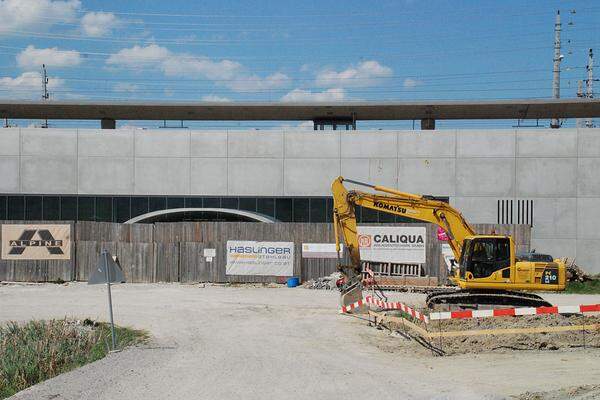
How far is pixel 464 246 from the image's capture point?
70.7 ft

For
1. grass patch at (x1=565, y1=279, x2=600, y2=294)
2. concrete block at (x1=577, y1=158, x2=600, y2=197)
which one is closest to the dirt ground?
grass patch at (x1=565, y1=279, x2=600, y2=294)

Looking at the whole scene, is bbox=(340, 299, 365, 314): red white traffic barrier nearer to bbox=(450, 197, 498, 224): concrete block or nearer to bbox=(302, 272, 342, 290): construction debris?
bbox=(302, 272, 342, 290): construction debris

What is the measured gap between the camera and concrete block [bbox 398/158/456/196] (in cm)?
3897

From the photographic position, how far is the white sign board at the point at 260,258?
107ft

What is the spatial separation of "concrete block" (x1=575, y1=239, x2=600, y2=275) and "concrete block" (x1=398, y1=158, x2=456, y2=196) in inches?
292

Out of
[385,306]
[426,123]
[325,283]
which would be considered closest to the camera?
[385,306]

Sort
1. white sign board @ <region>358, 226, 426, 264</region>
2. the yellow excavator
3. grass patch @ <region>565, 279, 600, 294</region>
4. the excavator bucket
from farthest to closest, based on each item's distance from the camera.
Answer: white sign board @ <region>358, 226, 426, 264</region> < grass patch @ <region>565, 279, 600, 294</region> < the excavator bucket < the yellow excavator

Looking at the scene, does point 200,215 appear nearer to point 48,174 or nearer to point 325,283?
point 48,174

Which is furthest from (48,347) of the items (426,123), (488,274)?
(426,123)

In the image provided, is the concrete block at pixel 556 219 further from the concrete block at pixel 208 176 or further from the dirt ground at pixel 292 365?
the dirt ground at pixel 292 365

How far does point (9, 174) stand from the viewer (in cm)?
4038

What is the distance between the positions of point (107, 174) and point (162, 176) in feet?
10.5

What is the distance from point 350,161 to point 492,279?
19.4 m

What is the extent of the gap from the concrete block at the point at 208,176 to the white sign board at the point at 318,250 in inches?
357
